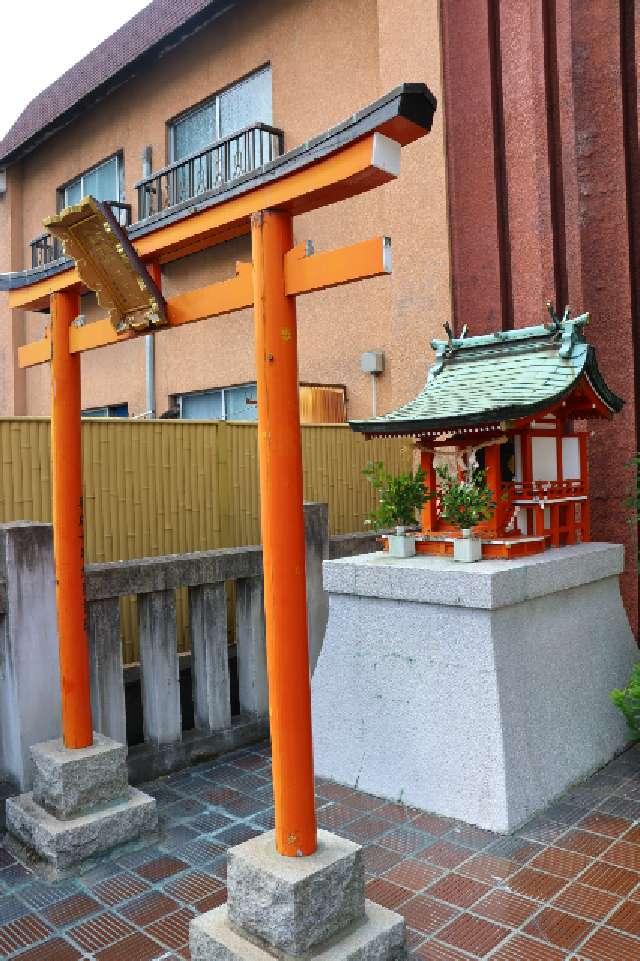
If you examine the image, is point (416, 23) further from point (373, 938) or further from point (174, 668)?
point (373, 938)

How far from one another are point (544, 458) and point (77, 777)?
16.0 ft

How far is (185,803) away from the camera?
5.82 metres

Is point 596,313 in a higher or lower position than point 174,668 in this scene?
higher

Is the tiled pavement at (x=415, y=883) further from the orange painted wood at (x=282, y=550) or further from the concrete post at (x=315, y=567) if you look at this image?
the concrete post at (x=315, y=567)

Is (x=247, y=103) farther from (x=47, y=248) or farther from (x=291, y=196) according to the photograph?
(x=291, y=196)

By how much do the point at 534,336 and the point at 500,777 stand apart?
162 inches

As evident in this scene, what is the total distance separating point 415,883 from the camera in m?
4.62

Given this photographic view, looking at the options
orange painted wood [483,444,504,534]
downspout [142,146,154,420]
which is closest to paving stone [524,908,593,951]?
orange painted wood [483,444,504,534]

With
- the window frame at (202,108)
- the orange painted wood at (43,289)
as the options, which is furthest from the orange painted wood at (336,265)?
the window frame at (202,108)

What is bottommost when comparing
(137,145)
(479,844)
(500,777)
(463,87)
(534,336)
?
(479,844)

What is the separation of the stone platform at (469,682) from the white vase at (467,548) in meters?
0.12

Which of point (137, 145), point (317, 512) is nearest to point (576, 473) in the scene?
point (317, 512)

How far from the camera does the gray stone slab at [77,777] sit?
5.08 meters

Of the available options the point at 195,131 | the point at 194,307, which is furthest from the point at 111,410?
the point at 194,307
